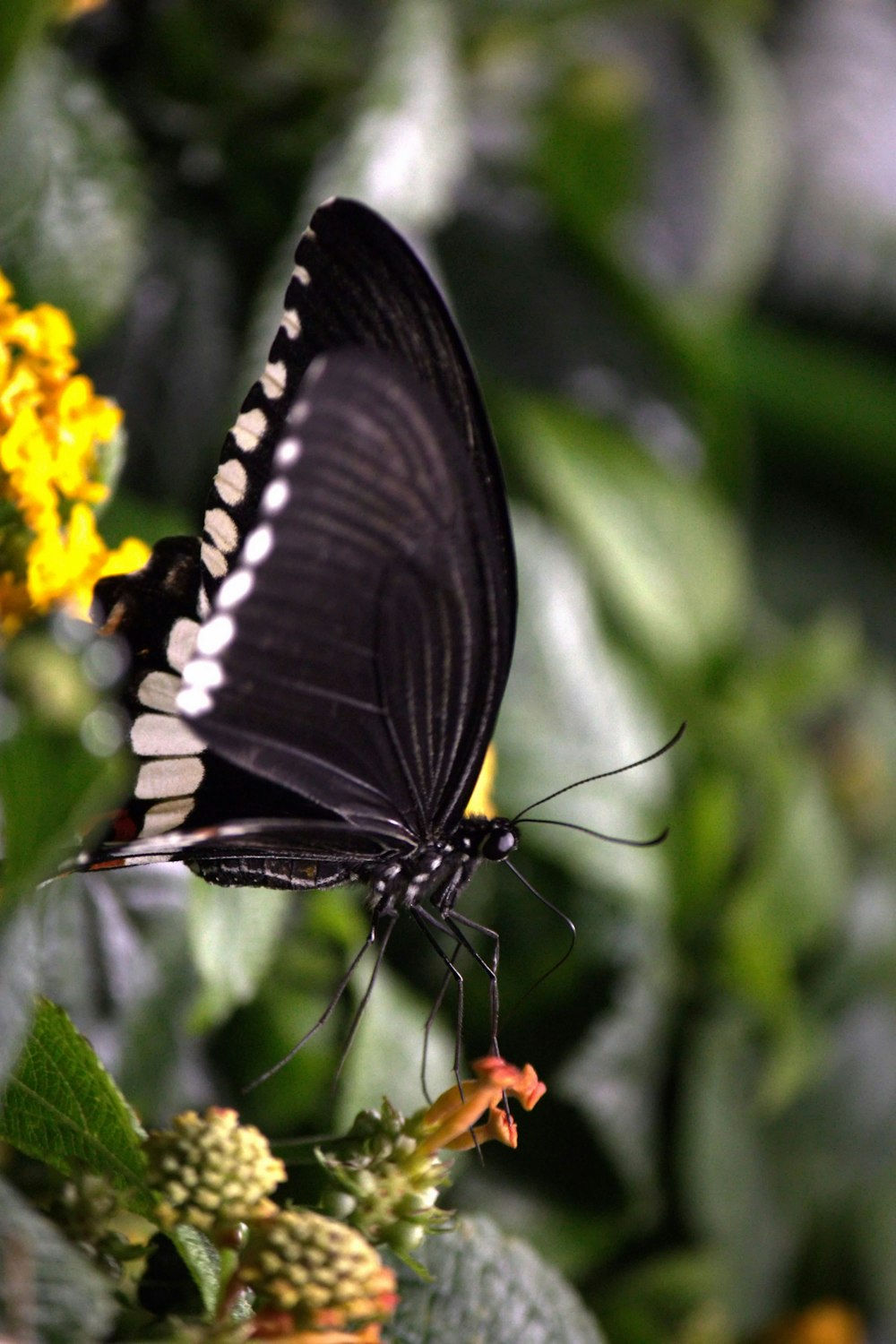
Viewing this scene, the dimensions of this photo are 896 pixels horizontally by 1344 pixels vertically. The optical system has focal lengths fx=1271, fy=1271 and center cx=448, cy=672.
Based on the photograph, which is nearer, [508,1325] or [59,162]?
[508,1325]

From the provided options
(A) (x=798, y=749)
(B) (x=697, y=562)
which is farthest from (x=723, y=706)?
(A) (x=798, y=749)

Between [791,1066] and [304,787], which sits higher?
[304,787]

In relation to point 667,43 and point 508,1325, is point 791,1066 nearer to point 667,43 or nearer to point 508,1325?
point 508,1325

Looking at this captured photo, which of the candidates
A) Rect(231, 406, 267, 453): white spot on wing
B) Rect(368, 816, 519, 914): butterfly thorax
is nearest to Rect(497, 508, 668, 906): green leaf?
Rect(368, 816, 519, 914): butterfly thorax

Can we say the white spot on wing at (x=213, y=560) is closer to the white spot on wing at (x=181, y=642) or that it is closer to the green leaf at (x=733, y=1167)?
the white spot on wing at (x=181, y=642)

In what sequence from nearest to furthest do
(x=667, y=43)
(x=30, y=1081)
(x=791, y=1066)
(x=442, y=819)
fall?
1. (x=30, y=1081)
2. (x=442, y=819)
3. (x=791, y=1066)
4. (x=667, y=43)

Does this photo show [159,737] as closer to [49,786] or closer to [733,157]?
[49,786]
